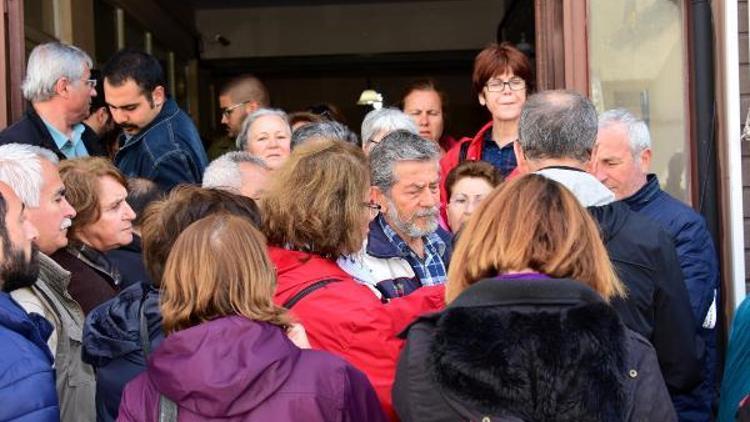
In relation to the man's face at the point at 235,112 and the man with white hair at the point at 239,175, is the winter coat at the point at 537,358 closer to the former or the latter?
the man with white hair at the point at 239,175

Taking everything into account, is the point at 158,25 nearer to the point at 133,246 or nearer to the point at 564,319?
the point at 133,246

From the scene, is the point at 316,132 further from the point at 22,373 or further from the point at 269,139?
the point at 22,373

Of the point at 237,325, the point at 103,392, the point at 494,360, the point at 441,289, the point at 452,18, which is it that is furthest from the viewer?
the point at 452,18

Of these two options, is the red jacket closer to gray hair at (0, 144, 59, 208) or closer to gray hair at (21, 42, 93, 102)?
gray hair at (0, 144, 59, 208)

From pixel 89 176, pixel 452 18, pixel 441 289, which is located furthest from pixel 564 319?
pixel 452 18

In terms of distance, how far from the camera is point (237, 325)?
115 inches

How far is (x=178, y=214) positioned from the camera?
3508mm

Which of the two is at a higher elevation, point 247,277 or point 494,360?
point 247,277

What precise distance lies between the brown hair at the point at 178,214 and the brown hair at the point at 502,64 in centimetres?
223

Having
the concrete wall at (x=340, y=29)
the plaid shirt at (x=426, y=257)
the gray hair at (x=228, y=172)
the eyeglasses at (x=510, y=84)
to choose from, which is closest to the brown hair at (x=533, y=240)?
the plaid shirt at (x=426, y=257)

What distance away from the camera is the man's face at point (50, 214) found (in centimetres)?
404

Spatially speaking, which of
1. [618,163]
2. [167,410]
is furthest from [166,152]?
[167,410]

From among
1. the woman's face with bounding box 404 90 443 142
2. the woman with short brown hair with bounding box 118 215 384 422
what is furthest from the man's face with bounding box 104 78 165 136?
the woman with short brown hair with bounding box 118 215 384 422

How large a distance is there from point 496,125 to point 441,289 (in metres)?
2.04
